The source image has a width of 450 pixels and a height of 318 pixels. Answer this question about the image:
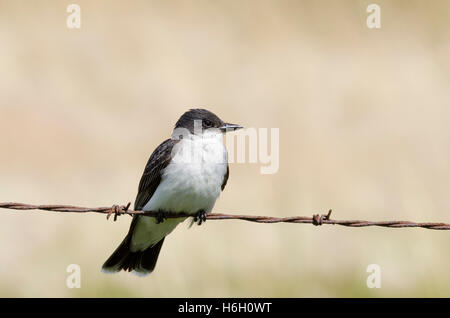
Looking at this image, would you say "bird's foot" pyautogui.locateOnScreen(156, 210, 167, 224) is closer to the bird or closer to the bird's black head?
the bird

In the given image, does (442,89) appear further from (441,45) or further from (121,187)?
(121,187)

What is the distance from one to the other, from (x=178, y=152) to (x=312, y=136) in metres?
5.59

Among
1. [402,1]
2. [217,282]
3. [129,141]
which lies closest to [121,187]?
[129,141]

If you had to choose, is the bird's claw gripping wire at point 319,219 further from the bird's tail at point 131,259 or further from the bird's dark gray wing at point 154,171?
the bird's tail at point 131,259

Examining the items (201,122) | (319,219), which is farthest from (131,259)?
(319,219)

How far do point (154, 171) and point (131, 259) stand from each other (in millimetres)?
1213

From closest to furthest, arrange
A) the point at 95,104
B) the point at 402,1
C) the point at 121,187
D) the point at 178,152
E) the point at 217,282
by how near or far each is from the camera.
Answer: the point at 178,152 < the point at 217,282 < the point at 121,187 < the point at 95,104 < the point at 402,1

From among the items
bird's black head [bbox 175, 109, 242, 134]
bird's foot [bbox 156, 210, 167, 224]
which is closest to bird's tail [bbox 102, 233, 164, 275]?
bird's foot [bbox 156, 210, 167, 224]

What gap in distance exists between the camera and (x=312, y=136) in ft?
49.4

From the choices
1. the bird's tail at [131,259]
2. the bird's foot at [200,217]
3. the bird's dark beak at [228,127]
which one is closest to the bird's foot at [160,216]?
the bird's foot at [200,217]

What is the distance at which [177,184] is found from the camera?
31.3ft

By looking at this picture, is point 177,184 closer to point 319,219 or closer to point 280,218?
point 280,218

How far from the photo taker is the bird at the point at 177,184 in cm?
959

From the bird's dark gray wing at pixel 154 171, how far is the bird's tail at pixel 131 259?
53 cm
